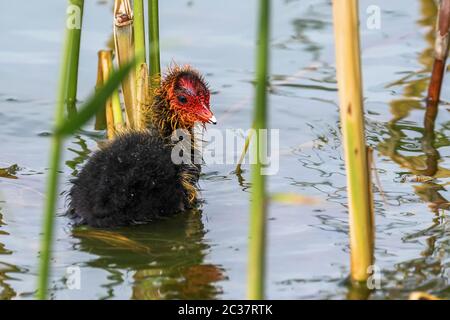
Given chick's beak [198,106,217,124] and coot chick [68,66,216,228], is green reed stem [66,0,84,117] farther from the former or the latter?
chick's beak [198,106,217,124]

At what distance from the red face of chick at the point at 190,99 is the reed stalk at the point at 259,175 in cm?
304

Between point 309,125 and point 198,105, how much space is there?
127 centimetres

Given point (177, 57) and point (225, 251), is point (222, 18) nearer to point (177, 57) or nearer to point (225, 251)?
point (177, 57)

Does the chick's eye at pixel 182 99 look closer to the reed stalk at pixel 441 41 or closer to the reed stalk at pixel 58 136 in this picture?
the reed stalk at pixel 441 41

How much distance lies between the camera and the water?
4898 millimetres

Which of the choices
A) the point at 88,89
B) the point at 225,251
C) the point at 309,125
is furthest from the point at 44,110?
→ the point at 225,251

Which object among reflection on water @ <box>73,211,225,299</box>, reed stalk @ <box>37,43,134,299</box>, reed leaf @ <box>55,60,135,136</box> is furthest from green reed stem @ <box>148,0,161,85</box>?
reed leaf @ <box>55,60,135,136</box>

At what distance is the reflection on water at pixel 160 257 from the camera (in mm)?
4755

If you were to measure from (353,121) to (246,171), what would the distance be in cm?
258

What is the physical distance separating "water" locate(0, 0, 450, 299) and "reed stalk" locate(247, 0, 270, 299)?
0.31 meters

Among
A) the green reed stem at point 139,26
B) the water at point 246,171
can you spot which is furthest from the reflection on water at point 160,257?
the green reed stem at point 139,26
